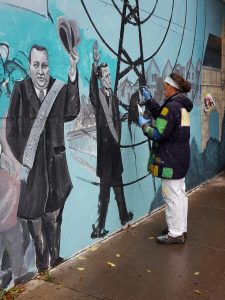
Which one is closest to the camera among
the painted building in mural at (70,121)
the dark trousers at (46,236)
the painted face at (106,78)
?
the painted building in mural at (70,121)

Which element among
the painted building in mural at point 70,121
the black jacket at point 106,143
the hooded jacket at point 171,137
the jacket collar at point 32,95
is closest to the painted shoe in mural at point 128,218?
the painted building in mural at point 70,121

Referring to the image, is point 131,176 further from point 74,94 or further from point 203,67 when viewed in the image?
point 203,67

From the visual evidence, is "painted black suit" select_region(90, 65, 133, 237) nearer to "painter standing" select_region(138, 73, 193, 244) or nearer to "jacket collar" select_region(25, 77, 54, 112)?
"painter standing" select_region(138, 73, 193, 244)

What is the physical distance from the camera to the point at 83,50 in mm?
3990

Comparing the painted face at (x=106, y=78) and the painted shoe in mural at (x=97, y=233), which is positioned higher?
the painted face at (x=106, y=78)

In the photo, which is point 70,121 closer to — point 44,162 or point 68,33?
point 44,162

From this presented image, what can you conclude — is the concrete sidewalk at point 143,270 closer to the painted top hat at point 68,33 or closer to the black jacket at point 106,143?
the black jacket at point 106,143

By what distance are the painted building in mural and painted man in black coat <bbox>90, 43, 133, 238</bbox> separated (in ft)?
0.06

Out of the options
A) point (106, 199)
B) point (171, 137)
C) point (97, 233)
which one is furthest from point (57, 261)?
point (171, 137)

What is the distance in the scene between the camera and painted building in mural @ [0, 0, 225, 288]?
130 inches

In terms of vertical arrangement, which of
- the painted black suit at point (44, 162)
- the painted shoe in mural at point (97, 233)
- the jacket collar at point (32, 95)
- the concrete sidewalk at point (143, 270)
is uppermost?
the jacket collar at point (32, 95)

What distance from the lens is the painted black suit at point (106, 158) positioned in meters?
4.29

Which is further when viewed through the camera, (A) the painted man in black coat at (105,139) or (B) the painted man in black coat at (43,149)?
(A) the painted man in black coat at (105,139)

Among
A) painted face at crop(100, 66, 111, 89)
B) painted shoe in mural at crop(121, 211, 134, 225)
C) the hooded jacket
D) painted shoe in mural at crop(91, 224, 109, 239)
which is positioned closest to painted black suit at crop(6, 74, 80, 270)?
painted face at crop(100, 66, 111, 89)
